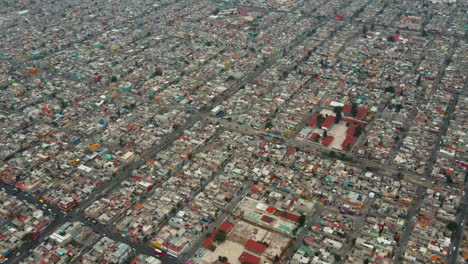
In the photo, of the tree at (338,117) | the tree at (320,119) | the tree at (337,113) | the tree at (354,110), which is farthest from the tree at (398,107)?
the tree at (320,119)

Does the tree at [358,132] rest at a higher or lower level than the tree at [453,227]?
higher

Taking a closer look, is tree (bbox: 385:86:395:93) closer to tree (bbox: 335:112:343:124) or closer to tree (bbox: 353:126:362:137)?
tree (bbox: 335:112:343:124)

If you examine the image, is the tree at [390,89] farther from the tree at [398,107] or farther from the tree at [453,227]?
the tree at [453,227]

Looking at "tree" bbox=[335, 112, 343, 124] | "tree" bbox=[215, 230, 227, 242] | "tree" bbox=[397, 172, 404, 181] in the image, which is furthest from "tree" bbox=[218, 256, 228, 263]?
"tree" bbox=[335, 112, 343, 124]

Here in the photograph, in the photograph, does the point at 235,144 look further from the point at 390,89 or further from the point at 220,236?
the point at 390,89

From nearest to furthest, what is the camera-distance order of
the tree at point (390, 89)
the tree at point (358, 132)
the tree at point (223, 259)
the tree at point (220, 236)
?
the tree at point (223, 259)
the tree at point (220, 236)
the tree at point (358, 132)
the tree at point (390, 89)

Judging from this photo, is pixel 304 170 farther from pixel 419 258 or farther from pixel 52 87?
pixel 52 87

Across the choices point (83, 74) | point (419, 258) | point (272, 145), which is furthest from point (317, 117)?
point (83, 74)

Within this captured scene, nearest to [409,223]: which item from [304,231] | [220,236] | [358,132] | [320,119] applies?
[304,231]

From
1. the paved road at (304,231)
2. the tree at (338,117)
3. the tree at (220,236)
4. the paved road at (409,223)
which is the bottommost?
the paved road at (409,223)
